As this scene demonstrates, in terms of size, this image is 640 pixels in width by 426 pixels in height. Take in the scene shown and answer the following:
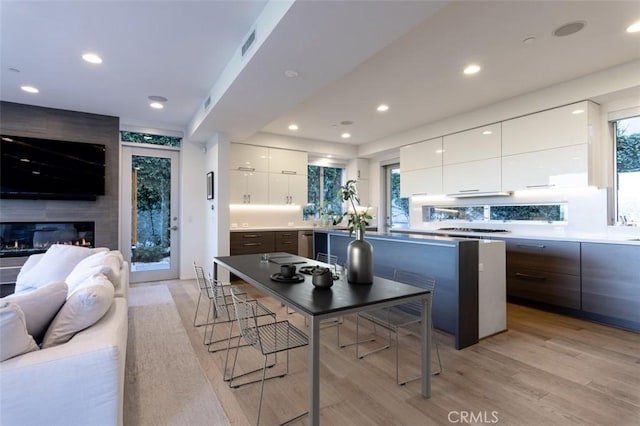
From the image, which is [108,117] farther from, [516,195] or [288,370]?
[516,195]

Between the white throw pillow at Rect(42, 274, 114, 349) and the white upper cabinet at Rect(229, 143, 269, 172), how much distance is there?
4213mm

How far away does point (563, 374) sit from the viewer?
7.93 ft

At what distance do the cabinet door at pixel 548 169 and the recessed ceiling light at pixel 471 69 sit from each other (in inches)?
60.0

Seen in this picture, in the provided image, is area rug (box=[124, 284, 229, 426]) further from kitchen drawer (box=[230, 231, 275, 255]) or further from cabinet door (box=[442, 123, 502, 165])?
cabinet door (box=[442, 123, 502, 165])

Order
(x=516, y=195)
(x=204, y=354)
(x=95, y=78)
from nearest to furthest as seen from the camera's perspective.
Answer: (x=204, y=354), (x=95, y=78), (x=516, y=195)

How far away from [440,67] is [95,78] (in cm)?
396

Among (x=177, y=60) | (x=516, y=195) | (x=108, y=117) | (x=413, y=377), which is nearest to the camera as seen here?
(x=413, y=377)

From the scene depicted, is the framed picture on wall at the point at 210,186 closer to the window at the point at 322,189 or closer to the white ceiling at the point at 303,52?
the white ceiling at the point at 303,52

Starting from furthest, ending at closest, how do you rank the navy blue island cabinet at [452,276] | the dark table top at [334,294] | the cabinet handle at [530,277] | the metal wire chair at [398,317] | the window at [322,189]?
1. the window at [322,189]
2. the cabinet handle at [530,277]
3. the navy blue island cabinet at [452,276]
4. the metal wire chair at [398,317]
5. the dark table top at [334,294]

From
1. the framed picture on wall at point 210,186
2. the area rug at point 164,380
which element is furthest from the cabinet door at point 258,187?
the area rug at point 164,380

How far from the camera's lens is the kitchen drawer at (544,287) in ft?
12.1

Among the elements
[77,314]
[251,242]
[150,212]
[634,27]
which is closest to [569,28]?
[634,27]

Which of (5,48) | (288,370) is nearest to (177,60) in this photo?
(5,48)

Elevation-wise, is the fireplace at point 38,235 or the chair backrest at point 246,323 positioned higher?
the fireplace at point 38,235
